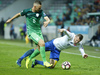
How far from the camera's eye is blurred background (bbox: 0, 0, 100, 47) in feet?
76.6

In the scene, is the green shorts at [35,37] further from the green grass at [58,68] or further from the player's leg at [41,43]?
the green grass at [58,68]

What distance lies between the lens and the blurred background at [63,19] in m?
23.3

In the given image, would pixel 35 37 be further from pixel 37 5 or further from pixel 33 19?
pixel 37 5

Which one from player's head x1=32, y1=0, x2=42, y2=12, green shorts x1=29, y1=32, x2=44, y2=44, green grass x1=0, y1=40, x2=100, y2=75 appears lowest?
green grass x1=0, y1=40, x2=100, y2=75

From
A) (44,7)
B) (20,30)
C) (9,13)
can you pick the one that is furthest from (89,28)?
(9,13)

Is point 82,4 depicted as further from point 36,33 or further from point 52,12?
Answer: point 36,33

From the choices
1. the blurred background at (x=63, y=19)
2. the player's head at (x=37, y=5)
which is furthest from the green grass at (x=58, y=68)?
the blurred background at (x=63, y=19)

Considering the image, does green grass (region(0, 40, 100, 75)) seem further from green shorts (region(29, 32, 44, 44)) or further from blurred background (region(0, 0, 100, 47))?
blurred background (region(0, 0, 100, 47))

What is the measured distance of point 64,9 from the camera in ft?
111

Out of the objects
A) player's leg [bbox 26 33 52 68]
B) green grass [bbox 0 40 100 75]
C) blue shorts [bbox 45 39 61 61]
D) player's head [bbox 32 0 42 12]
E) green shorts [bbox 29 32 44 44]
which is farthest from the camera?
blue shorts [bbox 45 39 61 61]

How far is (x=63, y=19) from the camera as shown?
3031 centimetres

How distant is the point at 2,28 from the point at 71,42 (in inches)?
1090

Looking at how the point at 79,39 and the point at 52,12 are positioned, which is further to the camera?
the point at 52,12

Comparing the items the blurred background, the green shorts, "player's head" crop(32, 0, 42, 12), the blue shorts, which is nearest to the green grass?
the blue shorts
